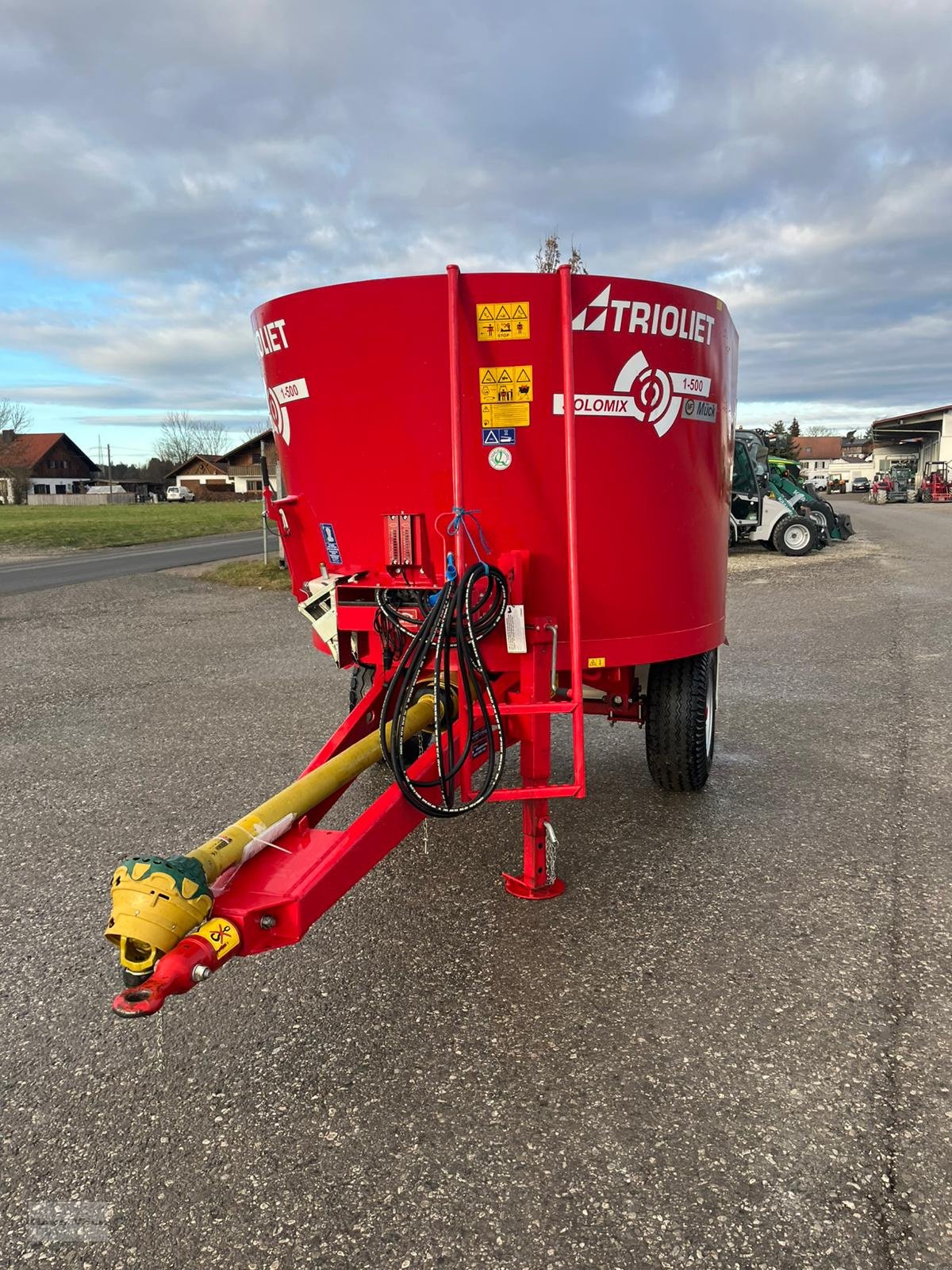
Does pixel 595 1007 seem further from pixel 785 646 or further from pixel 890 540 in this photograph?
pixel 890 540

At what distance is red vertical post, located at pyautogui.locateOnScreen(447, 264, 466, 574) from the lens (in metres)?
2.96

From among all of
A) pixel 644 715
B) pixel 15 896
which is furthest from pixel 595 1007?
pixel 15 896

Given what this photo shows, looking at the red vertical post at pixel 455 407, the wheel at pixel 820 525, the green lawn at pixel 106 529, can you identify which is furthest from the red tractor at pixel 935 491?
the red vertical post at pixel 455 407

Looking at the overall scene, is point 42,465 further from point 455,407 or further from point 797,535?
point 455,407

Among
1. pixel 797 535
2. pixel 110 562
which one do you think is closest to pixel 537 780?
pixel 797 535

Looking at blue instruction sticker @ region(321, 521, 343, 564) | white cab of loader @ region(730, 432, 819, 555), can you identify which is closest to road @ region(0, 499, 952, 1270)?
blue instruction sticker @ region(321, 521, 343, 564)

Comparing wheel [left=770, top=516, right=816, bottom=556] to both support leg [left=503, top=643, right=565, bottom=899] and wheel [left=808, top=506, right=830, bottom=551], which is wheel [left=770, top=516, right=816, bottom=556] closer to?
wheel [left=808, top=506, right=830, bottom=551]

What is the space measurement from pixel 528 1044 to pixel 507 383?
2178 mm

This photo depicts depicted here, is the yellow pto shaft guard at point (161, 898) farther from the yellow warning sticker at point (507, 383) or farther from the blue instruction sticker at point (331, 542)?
the yellow warning sticker at point (507, 383)

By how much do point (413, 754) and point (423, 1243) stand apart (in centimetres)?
259

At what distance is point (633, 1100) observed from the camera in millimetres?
2363

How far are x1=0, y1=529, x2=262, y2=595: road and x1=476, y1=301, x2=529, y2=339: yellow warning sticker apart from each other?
13437 millimetres

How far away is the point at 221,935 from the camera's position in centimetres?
217

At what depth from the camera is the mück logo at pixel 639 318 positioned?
306 cm
